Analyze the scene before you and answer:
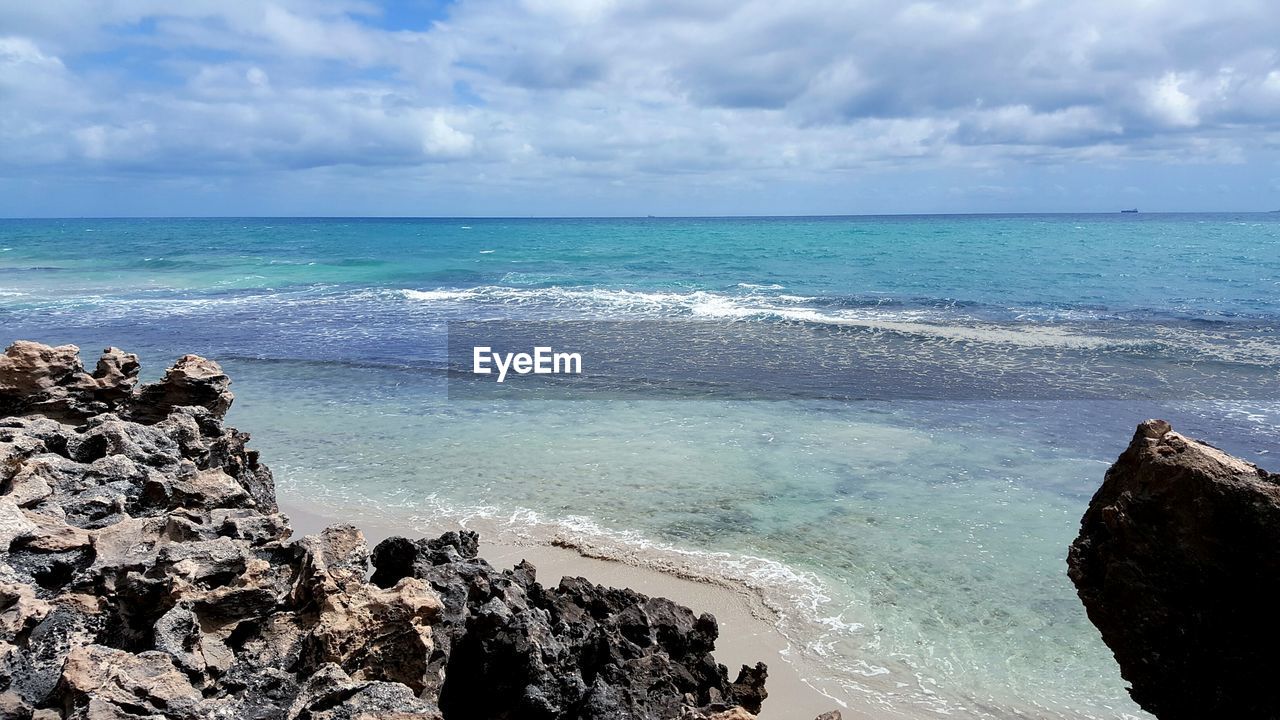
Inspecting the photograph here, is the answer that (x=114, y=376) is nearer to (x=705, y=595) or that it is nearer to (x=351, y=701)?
(x=705, y=595)

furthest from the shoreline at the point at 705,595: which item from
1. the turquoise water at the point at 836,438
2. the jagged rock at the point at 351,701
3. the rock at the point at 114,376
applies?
the jagged rock at the point at 351,701

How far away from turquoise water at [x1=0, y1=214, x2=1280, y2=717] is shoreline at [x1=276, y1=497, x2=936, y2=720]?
0.62ft

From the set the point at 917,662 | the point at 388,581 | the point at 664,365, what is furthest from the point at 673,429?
the point at 388,581

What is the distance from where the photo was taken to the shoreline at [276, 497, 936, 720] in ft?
19.0

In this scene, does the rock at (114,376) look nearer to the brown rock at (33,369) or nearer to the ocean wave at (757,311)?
the brown rock at (33,369)

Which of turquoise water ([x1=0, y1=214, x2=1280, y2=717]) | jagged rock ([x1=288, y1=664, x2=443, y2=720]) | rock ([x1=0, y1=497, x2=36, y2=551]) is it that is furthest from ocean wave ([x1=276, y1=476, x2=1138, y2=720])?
rock ([x1=0, y1=497, x2=36, y2=551])

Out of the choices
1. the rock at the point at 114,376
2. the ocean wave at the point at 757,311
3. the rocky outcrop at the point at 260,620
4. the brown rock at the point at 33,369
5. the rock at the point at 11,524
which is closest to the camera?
the rocky outcrop at the point at 260,620

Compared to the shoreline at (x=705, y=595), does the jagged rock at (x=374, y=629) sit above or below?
above

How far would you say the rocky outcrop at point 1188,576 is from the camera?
3.60 m

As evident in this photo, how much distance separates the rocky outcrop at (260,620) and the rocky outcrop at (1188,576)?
1.85m

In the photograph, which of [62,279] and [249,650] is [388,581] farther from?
→ [62,279]

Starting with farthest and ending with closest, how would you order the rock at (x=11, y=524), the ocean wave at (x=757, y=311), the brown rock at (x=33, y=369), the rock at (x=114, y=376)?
1. the ocean wave at (x=757, y=311)
2. the rock at (x=114, y=376)
3. the brown rock at (x=33, y=369)
4. the rock at (x=11, y=524)

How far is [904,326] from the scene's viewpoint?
2230cm

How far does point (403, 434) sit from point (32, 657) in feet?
28.4
